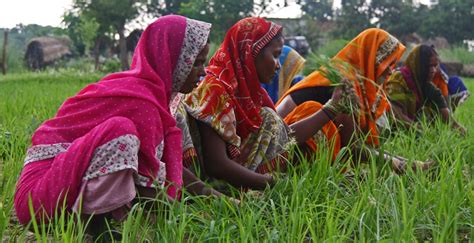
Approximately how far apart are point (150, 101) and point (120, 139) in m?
0.19

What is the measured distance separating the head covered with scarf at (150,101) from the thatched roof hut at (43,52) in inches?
823

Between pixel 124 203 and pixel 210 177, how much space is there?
2.34ft

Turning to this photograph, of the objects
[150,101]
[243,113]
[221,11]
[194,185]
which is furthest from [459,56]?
[150,101]

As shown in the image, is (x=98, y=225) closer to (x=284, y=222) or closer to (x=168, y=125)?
(x=168, y=125)

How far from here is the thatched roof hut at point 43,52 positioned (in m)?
22.2

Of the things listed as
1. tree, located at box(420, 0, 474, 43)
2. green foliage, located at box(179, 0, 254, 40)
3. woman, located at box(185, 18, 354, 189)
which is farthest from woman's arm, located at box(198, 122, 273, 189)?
tree, located at box(420, 0, 474, 43)

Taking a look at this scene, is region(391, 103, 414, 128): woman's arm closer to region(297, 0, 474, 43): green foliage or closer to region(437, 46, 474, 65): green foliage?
region(437, 46, 474, 65): green foliage

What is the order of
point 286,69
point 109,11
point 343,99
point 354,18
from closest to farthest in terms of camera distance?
1. point 343,99
2. point 286,69
3. point 109,11
4. point 354,18

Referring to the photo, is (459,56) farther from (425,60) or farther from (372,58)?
(372,58)

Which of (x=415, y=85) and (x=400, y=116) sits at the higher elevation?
(x=415, y=85)

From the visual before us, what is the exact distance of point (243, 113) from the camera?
8.52 feet

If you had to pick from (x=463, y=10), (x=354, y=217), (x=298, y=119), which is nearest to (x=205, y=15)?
(x=463, y=10)

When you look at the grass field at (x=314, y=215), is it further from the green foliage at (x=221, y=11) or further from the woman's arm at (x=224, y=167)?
the green foliage at (x=221, y=11)

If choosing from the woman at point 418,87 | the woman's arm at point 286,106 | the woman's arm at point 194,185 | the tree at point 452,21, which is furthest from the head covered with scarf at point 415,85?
the tree at point 452,21
